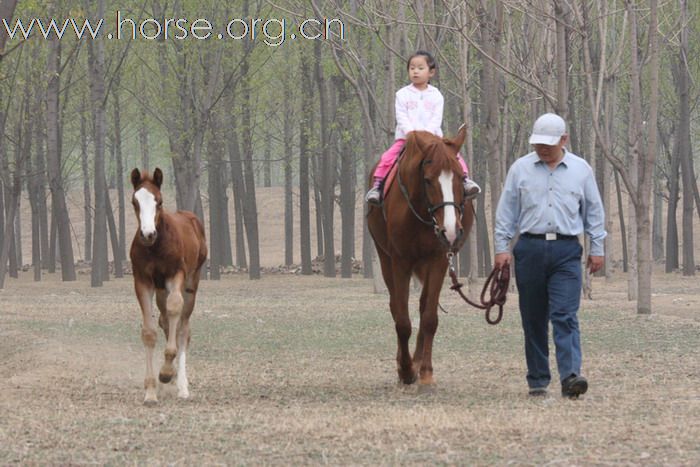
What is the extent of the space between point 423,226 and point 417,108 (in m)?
1.23

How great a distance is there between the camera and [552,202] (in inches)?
388

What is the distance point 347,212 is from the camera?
42.2m

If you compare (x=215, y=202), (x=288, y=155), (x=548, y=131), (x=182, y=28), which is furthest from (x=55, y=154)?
(x=548, y=131)

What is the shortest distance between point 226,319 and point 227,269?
86.1 ft

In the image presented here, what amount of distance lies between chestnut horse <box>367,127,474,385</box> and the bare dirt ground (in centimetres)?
49

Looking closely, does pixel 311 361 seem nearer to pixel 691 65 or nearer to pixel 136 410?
pixel 136 410

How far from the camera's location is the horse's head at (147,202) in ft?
33.8

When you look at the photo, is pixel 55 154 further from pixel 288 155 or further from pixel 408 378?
pixel 408 378

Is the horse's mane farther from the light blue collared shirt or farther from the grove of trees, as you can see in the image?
the grove of trees

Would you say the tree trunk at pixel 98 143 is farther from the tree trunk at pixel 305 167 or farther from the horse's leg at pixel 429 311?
the horse's leg at pixel 429 311

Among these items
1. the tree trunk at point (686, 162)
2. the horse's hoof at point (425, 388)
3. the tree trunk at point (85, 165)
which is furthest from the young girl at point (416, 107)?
the tree trunk at point (85, 165)

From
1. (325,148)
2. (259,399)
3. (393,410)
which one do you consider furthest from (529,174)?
(325,148)

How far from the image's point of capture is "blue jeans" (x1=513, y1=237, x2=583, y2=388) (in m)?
9.74

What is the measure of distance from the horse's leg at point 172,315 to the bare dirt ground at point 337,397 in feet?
0.80
